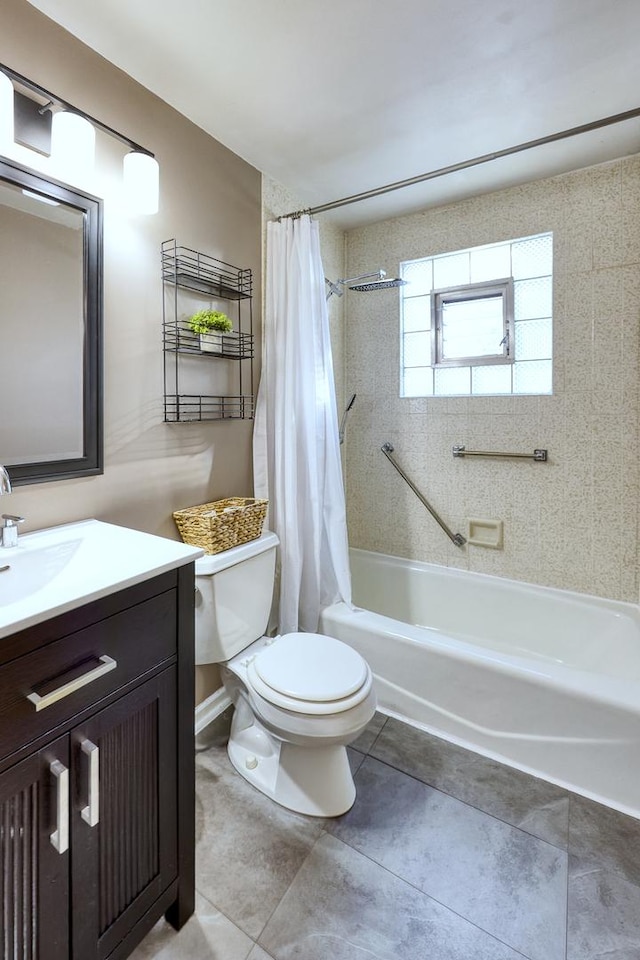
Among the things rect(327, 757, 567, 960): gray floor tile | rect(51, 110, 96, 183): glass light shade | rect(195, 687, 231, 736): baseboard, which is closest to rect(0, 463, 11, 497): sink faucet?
rect(51, 110, 96, 183): glass light shade

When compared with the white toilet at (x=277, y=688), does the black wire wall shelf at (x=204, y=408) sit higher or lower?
higher

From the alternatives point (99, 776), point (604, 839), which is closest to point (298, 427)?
point (99, 776)

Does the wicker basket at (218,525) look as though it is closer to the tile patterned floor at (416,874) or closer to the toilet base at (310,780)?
the toilet base at (310,780)

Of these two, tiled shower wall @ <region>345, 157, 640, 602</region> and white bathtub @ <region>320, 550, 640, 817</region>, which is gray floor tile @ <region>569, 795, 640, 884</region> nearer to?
white bathtub @ <region>320, 550, 640, 817</region>

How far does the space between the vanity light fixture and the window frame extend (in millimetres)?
1552

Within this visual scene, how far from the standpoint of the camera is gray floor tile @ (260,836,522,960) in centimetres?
108

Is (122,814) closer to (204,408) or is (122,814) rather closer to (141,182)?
(204,408)

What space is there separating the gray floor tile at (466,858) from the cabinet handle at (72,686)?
3.24 feet

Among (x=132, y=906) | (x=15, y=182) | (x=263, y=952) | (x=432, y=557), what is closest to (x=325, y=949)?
(x=263, y=952)

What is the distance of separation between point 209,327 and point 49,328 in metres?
0.53

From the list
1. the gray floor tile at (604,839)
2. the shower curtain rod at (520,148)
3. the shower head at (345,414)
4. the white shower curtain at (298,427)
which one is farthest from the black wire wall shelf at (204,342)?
the gray floor tile at (604,839)

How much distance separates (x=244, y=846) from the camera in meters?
1.35

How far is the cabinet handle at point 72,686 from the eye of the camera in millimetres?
768

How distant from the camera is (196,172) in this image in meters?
1.71
